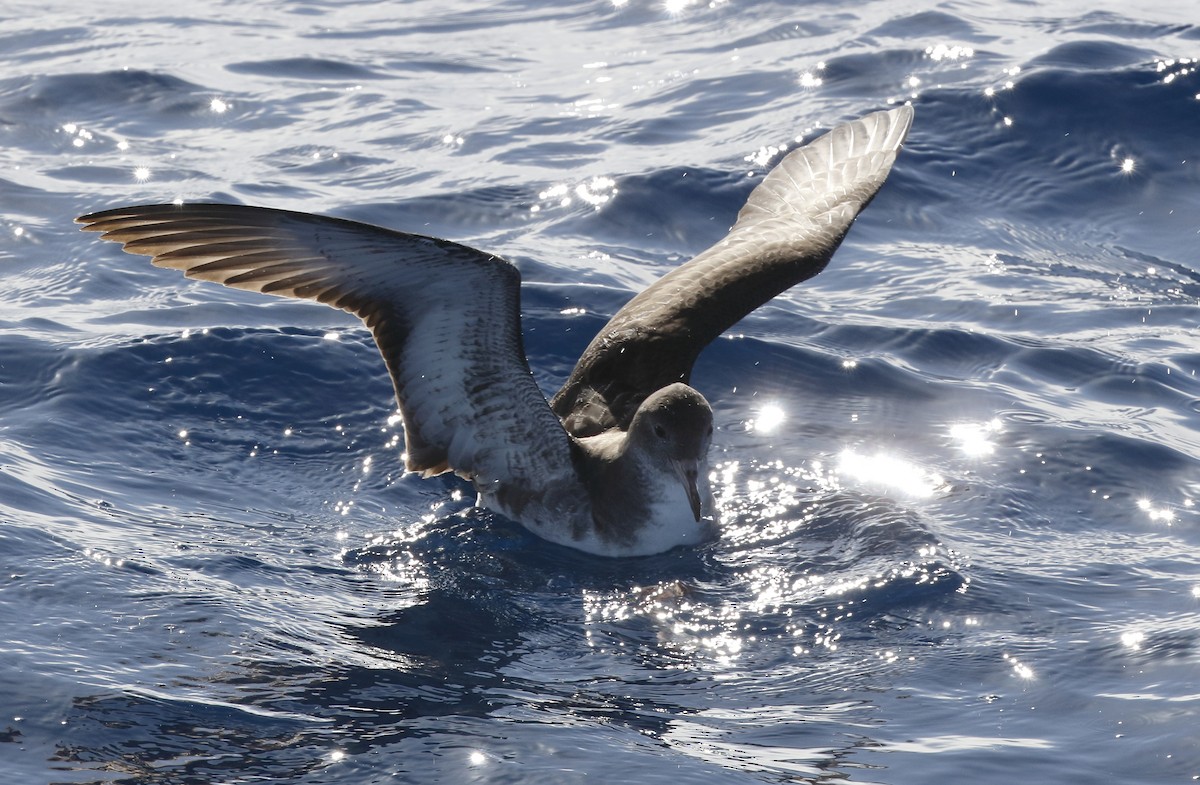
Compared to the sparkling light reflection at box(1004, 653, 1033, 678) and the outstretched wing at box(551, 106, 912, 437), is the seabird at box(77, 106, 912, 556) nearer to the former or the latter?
the outstretched wing at box(551, 106, 912, 437)

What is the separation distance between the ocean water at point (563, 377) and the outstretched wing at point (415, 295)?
0.48 metres

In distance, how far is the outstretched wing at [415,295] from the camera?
21.8ft

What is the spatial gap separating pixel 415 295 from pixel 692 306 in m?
1.95

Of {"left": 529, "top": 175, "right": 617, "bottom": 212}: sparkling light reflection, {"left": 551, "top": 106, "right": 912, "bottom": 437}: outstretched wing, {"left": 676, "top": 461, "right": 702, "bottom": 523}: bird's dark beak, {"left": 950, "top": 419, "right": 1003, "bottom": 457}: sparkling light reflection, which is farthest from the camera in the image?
{"left": 529, "top": 175, "right": 617, "bottom": 212}: sparkling light reflection

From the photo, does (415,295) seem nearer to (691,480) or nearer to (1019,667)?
(691,480)

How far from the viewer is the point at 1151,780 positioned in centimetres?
526

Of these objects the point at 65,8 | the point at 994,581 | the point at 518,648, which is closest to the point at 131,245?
the point at 518,648

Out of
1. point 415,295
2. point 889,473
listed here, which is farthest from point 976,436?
point 415,295

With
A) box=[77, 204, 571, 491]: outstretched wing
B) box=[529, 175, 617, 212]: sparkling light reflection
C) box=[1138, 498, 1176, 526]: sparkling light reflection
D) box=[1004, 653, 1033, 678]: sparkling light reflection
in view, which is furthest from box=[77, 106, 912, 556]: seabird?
box=[529, 175, 617, 212]: sparkling light reflection

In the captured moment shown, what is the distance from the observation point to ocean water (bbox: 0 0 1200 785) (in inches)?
217

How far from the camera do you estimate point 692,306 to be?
8.37 m

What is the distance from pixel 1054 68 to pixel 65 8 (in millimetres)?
10736

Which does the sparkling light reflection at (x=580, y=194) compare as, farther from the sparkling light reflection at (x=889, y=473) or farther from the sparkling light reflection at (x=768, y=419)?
the sparkling light reflection at (x=889, y=473)

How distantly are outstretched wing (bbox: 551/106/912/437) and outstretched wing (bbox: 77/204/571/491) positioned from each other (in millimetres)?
855
